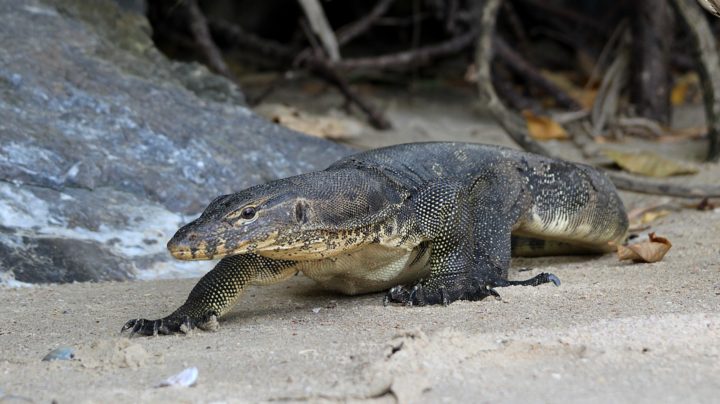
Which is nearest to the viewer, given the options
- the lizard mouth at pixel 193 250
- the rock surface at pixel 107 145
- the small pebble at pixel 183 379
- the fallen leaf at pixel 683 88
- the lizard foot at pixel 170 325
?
the small pebble at pixel 183 379

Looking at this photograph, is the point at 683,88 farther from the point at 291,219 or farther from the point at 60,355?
the point at 60,355

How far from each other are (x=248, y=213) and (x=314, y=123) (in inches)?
144

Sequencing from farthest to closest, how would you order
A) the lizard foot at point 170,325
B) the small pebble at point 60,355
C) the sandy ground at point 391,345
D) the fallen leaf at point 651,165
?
the fallen leaf at point 651,165, the lizard foot at point 170,325, the small pebble at point 60,355, the sandy ground at point 391,345

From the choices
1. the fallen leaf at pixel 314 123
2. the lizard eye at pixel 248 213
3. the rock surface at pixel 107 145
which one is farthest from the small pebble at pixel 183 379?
the fallen leaf at pixel 314 123

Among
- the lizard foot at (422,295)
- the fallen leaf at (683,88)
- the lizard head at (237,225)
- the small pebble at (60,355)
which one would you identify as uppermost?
the fallen leaf at (683,88)

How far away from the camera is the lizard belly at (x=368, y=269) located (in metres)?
4.27

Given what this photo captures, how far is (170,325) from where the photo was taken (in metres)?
3.91

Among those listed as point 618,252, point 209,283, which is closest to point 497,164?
point 618,252

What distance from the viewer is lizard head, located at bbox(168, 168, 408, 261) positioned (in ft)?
11.9

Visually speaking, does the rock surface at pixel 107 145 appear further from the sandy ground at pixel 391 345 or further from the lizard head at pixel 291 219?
the lizard head at pixel 291 219

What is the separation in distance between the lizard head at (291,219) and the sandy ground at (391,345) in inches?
12.4

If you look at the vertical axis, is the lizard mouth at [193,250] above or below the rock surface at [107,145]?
below

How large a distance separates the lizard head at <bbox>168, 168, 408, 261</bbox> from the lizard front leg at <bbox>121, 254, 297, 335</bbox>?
0.34m

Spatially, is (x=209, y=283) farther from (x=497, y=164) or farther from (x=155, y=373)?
(x=497, y=164)
